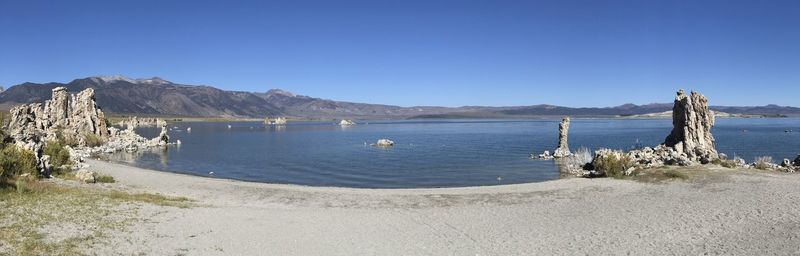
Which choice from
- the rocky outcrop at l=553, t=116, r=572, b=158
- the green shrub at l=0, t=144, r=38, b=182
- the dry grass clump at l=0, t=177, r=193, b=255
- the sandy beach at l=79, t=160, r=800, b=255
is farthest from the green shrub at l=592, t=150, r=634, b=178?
the green shrub at l=0, t=144, r=38, b=182

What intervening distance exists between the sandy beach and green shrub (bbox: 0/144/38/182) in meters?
3.72

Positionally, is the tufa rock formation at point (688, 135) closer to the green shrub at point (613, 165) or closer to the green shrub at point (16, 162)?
the green shrub at point (613, 165)

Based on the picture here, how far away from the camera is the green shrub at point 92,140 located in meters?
60.2

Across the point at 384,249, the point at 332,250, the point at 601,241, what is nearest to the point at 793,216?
the point at 601,241

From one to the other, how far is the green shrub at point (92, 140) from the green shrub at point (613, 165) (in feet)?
170

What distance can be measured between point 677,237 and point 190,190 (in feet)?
63.8

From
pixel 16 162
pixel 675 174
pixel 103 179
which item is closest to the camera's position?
pixel 16 162

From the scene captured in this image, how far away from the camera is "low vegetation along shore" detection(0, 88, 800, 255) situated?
13164mm

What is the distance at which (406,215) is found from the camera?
1867 cm

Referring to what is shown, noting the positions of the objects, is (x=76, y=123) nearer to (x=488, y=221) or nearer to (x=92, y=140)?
(x=92, y=140)

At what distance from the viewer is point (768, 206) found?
17.7m

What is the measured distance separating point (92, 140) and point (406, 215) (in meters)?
53.5

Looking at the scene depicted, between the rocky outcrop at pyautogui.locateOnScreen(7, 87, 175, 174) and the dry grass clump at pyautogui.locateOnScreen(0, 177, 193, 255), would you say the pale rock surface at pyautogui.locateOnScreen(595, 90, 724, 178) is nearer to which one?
the dry grass clump at pyautogui.locateOnScreen(0, 177, 193, 255)

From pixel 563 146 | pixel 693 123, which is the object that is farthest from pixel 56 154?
pixel 693 123
